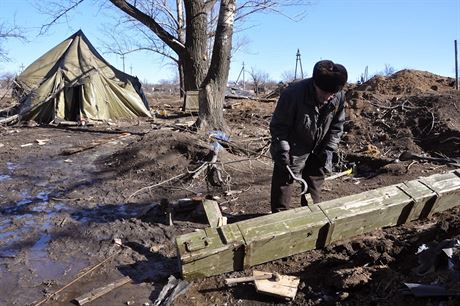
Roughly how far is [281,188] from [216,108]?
5273 millimetres

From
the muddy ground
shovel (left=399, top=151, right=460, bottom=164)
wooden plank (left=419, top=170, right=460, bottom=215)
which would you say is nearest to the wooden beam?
wooden plank (left=419, top=170, right=460, bottom=215)

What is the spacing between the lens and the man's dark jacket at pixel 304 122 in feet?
14.0

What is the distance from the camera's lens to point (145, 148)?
25.4 ft

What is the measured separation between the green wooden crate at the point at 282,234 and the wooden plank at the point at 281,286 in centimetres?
29

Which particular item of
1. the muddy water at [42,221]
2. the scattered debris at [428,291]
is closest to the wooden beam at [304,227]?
the scattered debris at [428,291]

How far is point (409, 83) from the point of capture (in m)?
16.3

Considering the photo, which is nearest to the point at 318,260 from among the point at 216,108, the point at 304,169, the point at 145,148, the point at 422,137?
the point at 304,169

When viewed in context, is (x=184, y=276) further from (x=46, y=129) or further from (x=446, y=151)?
(x=46, y=129)

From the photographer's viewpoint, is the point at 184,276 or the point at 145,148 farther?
the point at 145,148

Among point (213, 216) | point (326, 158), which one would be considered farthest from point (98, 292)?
point (326, 158)

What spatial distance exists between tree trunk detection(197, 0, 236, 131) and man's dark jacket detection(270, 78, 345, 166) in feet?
16.7

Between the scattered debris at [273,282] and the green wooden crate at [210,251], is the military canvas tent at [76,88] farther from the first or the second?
the scattered debris at [273,282]

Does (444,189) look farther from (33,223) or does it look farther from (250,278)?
(33,223)

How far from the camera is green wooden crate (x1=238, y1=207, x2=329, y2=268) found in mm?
3682
